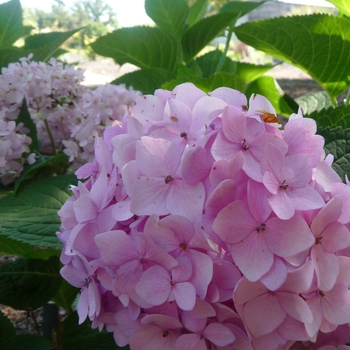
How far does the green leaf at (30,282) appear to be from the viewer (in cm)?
82

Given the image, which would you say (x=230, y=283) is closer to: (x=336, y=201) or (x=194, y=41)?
(x=336, y=201)

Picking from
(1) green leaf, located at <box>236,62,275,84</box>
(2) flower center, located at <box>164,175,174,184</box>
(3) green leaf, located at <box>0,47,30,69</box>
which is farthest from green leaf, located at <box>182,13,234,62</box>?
(2) flower center, located at <box>164,175,174,184</box>

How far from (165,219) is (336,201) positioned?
0.15 meters

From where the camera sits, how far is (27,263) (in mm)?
849

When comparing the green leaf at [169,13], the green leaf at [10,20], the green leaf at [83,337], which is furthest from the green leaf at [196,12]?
the green leaf at [83,337]

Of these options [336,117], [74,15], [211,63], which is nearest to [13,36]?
[211,63]

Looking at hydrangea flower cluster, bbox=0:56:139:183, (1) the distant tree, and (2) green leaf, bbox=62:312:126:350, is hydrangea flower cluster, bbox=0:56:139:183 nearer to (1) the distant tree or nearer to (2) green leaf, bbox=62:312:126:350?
(2) green leaf, bbox=62:312:126:350

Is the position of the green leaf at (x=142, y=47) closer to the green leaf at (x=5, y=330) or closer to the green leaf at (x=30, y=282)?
the green leaf at (x=30, y=282)

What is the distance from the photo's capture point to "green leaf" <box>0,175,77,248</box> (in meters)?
0.65

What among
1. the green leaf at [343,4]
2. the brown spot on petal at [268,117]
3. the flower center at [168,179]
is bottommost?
the flower center at [168,179]

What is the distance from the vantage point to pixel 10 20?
3.87 ft

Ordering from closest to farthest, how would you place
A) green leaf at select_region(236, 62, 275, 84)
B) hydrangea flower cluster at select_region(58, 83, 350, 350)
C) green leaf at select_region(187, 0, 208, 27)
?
1. hydrangea flower cluster at select_region(58, 83, 350, 350)
2. green leaf at select_region(236, 62, 275, 84)
3. green leaf at select_region(187, 0, 208, 27)

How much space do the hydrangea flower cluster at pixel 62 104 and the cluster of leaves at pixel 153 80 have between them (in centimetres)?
5

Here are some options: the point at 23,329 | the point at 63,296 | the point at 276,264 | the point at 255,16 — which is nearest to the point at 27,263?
the point at 63,296
